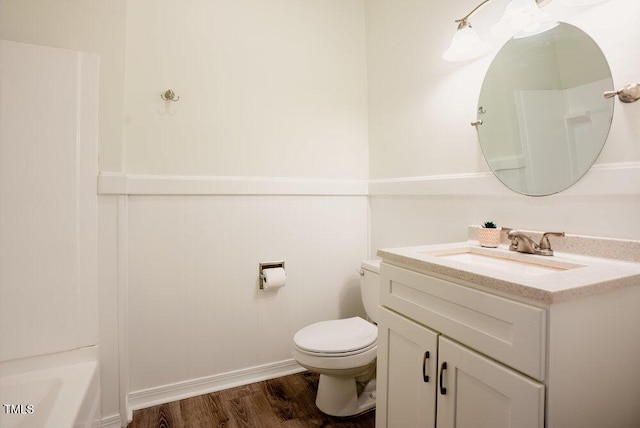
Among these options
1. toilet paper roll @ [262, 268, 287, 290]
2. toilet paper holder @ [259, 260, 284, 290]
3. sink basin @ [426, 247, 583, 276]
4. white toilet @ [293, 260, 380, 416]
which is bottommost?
white toilet @ [293, 260, 380, 416]

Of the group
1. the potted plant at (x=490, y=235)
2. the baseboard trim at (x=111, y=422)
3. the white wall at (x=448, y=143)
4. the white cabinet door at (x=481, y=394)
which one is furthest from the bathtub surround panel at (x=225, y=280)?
the white cabinet door at (x=481, y=394)

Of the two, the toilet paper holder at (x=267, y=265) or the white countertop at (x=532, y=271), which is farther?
the toilet paper holder at (x=267, y=265)

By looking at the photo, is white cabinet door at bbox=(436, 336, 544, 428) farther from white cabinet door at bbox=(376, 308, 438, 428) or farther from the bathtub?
the bathtub

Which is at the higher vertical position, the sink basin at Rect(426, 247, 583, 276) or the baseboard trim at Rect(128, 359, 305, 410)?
the sink basin at Rect(426, 247, 583, 276)

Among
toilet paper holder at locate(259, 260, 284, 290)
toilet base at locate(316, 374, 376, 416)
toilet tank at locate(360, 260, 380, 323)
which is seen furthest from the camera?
toilet paper holder at locate(259, 260, 284, 290)

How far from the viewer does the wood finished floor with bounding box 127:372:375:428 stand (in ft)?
5.24

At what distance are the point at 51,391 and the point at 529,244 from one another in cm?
192

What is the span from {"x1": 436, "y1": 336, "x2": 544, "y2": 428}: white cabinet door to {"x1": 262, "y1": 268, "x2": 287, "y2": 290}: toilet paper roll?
1109 mm

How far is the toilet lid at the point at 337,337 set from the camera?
5.12 feet

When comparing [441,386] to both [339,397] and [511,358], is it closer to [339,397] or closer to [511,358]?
[511,358]

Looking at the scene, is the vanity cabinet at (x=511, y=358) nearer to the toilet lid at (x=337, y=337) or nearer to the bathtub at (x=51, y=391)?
the toilet lid at (x=337, y=337)

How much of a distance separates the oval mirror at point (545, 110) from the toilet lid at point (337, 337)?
3.29 ft

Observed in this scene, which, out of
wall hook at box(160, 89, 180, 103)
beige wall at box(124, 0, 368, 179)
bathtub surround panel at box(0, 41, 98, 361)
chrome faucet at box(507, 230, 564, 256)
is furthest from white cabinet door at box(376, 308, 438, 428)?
wall hook at box(160, 89, 180, 103)

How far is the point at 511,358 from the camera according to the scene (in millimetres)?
812
